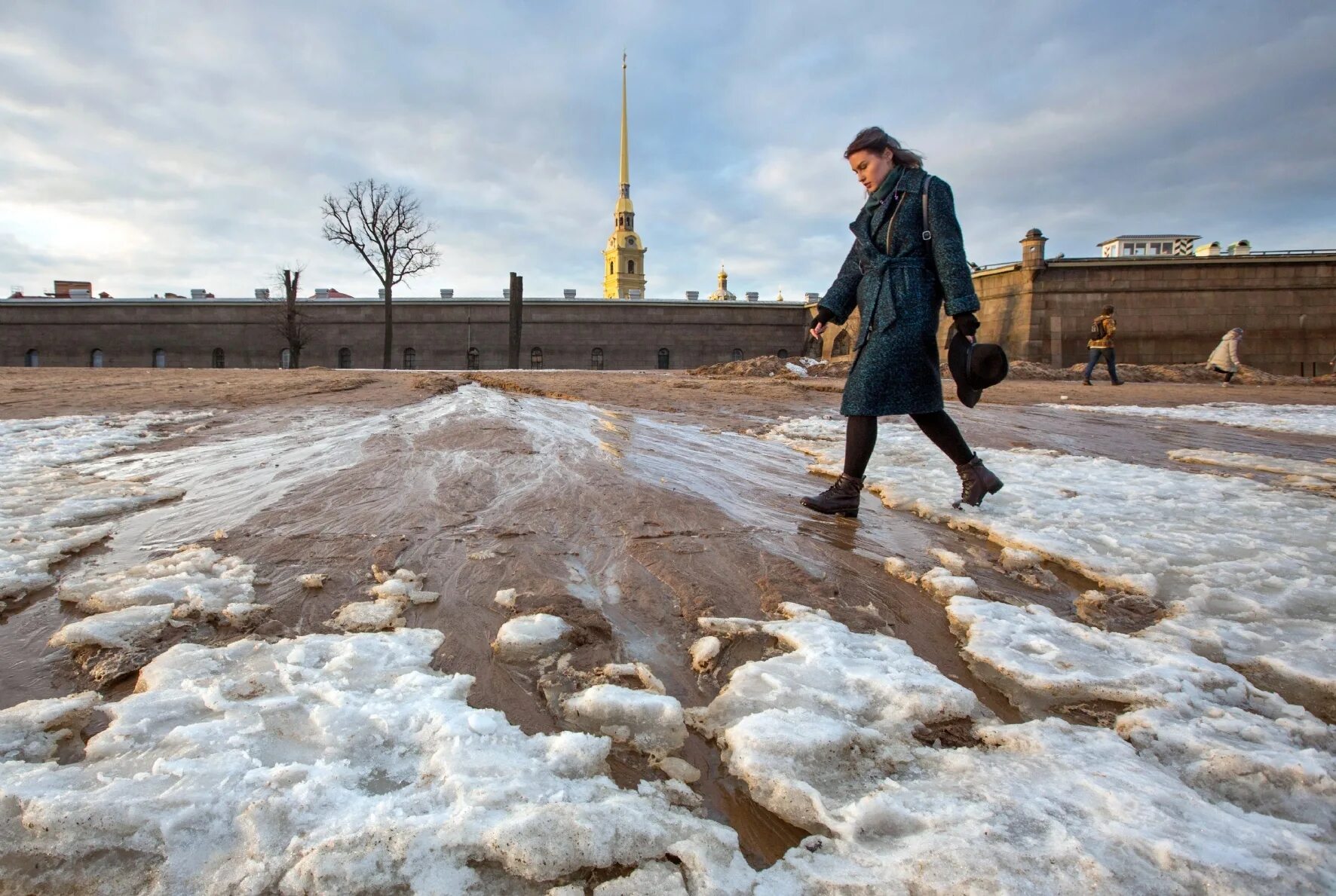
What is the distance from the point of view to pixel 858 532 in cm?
289

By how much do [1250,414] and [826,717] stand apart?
9.98 meters

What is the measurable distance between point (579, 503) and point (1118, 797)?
90.3 inches

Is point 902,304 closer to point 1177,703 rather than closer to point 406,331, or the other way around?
point 1177,703

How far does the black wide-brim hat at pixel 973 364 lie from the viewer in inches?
119

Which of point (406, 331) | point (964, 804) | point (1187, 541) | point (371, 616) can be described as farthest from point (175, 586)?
point (406, 331)

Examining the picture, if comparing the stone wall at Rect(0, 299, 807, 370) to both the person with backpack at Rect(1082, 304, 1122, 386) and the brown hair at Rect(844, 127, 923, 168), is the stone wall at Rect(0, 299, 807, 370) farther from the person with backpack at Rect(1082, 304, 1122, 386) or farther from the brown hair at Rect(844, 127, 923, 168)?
the brown hair at Rect(844, 127, 923, 168)

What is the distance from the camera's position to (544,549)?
2.47 m

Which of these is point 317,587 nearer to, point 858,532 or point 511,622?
point 511,622

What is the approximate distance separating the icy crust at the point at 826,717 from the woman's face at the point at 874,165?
233 centimetres

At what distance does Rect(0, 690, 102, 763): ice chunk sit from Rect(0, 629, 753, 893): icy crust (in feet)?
0.04

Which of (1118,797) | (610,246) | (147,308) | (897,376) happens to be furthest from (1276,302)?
(610,246)

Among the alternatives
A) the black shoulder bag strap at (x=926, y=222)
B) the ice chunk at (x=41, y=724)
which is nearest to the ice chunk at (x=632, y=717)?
the ice chunk at (x=41, y=724)

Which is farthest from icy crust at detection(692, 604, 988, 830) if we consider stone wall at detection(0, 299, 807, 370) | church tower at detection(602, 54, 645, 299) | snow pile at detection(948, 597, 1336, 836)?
church tower at detection(602, 54, 645, 299)

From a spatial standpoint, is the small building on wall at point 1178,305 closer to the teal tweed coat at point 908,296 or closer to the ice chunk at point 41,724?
the teal tweed coat at point 908,296
